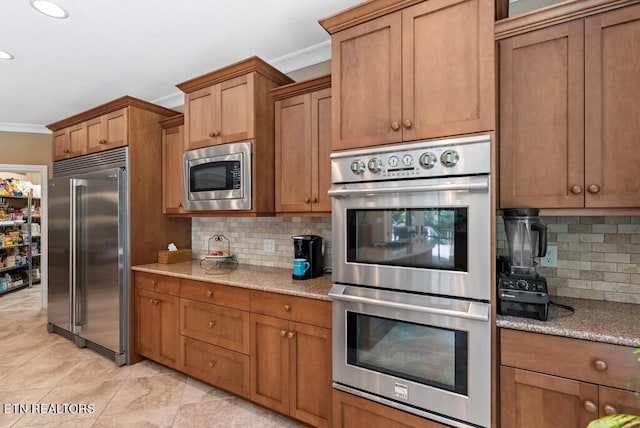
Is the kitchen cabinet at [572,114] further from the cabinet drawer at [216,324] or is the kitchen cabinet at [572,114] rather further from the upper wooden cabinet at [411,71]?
the cabinet drawer at [216,324]

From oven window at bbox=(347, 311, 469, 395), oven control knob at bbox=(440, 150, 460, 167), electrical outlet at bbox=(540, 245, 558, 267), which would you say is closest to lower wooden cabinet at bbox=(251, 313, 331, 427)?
oven window at bbox=(347, 311, 469, 395)

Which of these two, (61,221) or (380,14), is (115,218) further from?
(380,14)

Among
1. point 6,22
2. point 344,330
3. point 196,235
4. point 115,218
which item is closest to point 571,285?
point 344,330

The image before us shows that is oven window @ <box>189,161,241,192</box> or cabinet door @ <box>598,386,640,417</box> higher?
oven window @ <box>189,161,241,192</box>

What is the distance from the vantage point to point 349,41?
71.9 inches

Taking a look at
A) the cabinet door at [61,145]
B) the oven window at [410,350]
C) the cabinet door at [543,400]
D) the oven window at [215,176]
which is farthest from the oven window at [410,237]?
the cabinet door at [61,145]

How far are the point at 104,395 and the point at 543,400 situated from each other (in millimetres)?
2888

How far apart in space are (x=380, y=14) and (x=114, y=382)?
3.31 meters

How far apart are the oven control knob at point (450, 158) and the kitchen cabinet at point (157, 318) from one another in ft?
7.46

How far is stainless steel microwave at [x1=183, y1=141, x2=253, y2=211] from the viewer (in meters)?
2.47

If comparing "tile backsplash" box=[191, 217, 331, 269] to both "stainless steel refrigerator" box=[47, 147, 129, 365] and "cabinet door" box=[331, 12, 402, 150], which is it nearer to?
"stainless steel refrigerator" box=[47, 147, 129, 365]

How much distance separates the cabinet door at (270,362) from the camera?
2090 millimetres

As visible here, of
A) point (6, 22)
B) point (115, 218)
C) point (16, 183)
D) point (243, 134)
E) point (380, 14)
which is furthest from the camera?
point (16, 183)

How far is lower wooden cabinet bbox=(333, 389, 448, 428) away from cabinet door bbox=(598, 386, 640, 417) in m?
0.65
